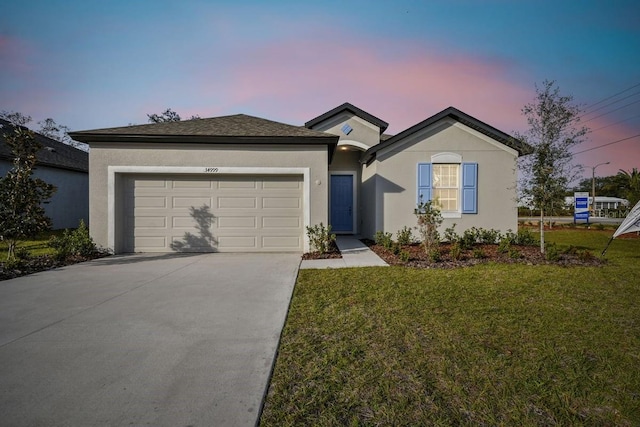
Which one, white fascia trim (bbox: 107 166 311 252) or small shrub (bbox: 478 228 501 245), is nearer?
white fascia trim (bbox: 107 166 311 252)

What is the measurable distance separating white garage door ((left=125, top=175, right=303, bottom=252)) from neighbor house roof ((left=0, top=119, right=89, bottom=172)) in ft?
29.8

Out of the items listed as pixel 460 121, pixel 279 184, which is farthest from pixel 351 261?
pixel 460 121

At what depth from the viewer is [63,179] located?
1562 centimetres

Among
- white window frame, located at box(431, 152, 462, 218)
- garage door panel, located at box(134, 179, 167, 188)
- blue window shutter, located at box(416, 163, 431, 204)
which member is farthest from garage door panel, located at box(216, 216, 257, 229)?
white window frame, located at box(431, 152, 462, 218)

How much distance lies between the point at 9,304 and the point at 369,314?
17.5 feet

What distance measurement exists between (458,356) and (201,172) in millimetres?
8128

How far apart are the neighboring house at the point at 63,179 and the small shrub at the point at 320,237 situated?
13.2 m

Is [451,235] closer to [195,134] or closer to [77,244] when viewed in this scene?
[195,134]

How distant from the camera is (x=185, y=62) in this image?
10609mm

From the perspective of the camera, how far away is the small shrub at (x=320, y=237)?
27.8ft

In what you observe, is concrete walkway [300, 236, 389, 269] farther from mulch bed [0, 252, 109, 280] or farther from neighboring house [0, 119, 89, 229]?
neighboring house [0, 119, 89, 229]

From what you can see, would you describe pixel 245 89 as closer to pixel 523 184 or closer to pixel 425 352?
pixel 523 184

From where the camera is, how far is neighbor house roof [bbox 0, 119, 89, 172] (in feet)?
45.8

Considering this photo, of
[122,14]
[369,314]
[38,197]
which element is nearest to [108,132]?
[38,197]
